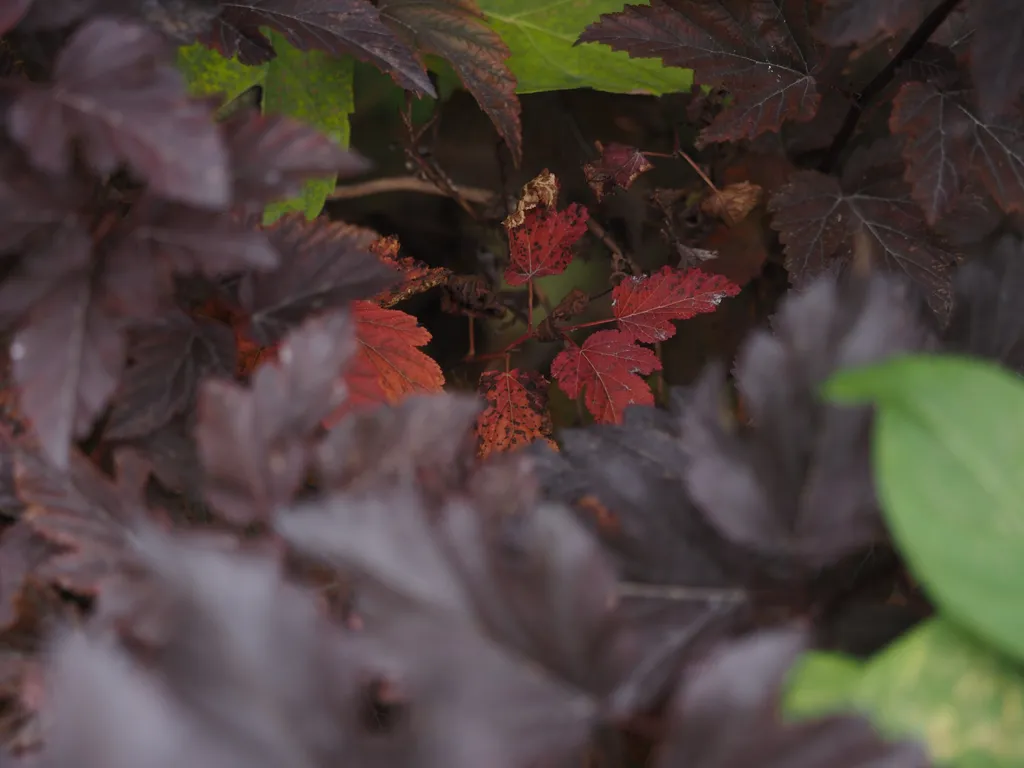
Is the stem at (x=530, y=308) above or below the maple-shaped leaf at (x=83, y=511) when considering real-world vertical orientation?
below

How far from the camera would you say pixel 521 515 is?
384mm

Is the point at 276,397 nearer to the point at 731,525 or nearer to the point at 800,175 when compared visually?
the point at 731,525

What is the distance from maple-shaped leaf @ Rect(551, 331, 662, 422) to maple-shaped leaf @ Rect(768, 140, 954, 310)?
0.61ft

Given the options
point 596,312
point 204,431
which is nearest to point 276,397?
point 204,431

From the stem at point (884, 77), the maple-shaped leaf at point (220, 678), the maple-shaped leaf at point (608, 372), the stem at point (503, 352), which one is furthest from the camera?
the stem at point (503, 352)

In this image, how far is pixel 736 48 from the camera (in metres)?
0.80

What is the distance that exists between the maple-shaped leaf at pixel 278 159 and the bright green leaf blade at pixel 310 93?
44 centimetres

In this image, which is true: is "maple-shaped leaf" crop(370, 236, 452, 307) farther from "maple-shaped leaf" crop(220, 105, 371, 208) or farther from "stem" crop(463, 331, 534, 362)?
"maple-shaped leaf" crop(220, 105, 371, 208)

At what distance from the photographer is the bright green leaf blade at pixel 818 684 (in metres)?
0.31

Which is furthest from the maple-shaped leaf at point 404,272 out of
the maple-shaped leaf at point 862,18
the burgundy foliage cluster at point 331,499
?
the maple-shaped leaf at point 862,18

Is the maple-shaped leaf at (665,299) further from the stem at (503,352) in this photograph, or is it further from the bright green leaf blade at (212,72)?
the bright green leaf blade at (212,72)

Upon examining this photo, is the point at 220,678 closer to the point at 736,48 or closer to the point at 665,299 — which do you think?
the point at 665,299

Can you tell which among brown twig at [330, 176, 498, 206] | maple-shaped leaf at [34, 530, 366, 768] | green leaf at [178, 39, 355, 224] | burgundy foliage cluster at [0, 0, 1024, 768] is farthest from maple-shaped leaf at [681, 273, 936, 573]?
brown twig at [330, 176, 498, 206]

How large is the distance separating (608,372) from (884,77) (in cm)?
42
